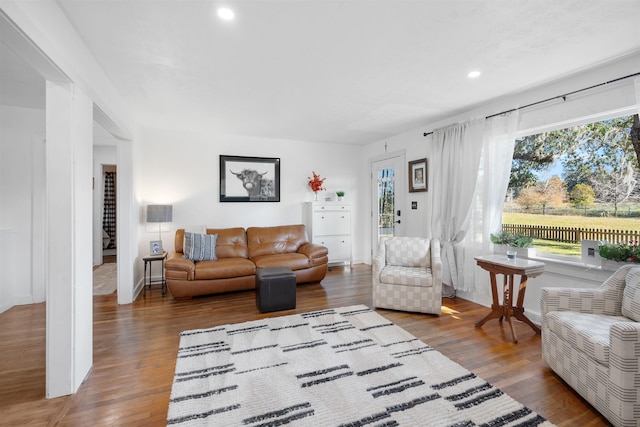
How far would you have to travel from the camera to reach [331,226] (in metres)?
5.57

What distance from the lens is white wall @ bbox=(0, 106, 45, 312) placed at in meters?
3.52

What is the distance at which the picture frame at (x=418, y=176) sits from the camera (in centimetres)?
448

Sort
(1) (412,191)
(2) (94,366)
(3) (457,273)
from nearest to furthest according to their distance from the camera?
(2) (94,366)
(3) (457,273)
(1) (412,191)

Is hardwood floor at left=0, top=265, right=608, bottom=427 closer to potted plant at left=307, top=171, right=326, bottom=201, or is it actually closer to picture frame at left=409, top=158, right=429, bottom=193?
picture frame at left=409, top=158, right=429, bottom=193

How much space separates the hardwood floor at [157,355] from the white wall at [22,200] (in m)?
0.29

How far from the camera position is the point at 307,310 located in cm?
345

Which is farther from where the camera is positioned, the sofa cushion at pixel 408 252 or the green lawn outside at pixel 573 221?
the sofa cushion at pixel 408 252

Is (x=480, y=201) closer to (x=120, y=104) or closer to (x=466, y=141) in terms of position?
Result: (x=466, y=141)

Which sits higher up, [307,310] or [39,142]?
[39,142]

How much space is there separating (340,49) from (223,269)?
3.04m

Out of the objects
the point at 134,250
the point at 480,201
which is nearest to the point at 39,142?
the point at 134,250

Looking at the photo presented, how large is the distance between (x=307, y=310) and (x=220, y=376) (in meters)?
1.46

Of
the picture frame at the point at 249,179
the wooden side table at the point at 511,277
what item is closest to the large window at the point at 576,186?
the wooden side table at the point at 511,277

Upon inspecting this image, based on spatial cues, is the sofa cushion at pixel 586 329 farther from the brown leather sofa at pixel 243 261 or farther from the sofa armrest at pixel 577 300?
the brown leather sofa at pixel 243 261
